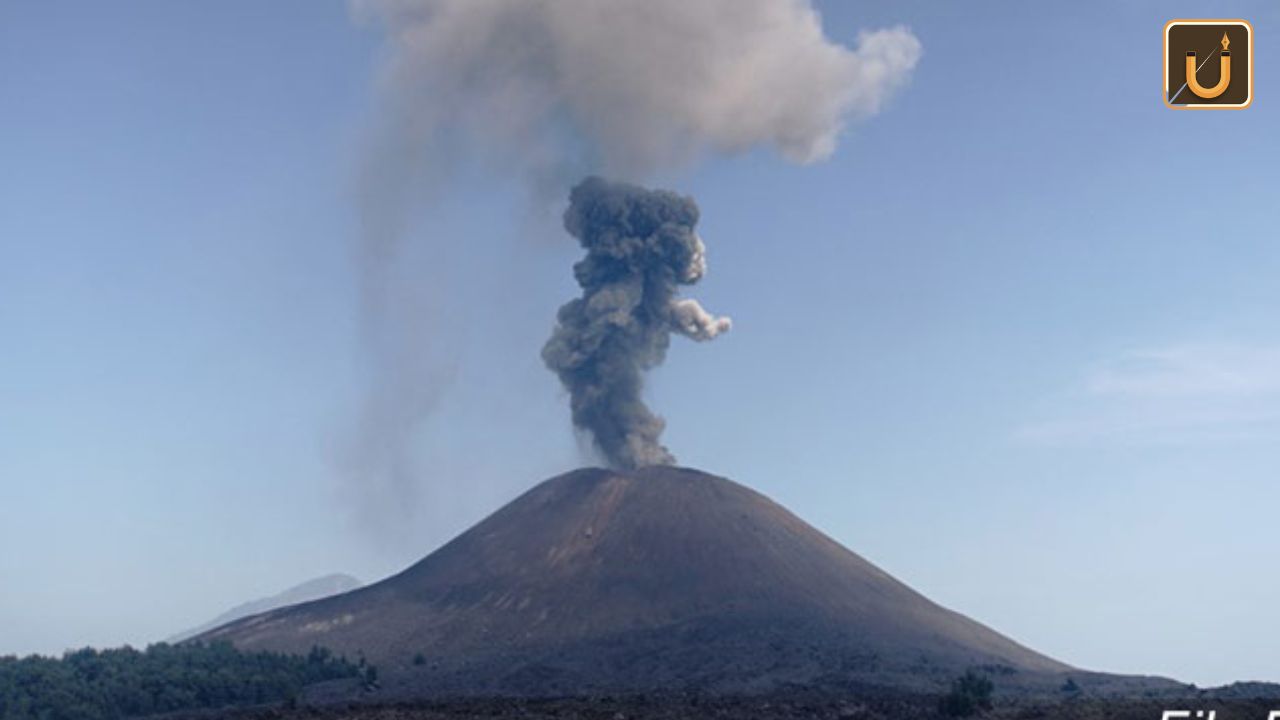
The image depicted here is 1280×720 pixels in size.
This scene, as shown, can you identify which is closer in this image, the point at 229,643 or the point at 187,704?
the point at 187,704

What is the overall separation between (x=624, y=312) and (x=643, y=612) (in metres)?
44.8

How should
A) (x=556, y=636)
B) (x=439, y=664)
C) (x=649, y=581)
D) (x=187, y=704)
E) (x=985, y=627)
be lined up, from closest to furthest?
(x=187, y=704), (x=439, y=664), (x=556, y=636), (x=649, y=581), (x=985, y=627)

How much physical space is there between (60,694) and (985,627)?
3723 inches

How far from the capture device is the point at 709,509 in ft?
486

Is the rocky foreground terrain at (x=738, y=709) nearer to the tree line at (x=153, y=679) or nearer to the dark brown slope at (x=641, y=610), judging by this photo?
the tree line at (x=153, y=679)

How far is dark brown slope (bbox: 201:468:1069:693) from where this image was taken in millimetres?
96562

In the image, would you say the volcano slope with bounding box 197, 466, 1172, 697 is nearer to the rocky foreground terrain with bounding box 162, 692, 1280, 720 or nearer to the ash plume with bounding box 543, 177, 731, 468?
the ash plume with bounding box 543, 177, 731, 468

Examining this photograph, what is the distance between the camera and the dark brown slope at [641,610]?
317ft

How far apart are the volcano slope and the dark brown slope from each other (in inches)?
10.5

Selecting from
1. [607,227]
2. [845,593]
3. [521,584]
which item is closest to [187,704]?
[521,584]

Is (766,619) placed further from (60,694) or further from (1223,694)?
(60,694)

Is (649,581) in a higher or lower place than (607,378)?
lower

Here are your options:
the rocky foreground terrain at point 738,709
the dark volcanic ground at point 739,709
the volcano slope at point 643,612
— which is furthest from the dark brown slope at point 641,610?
the rocky foreground terrain at point 738,709

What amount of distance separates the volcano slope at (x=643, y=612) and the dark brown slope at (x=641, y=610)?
10.5 inches
